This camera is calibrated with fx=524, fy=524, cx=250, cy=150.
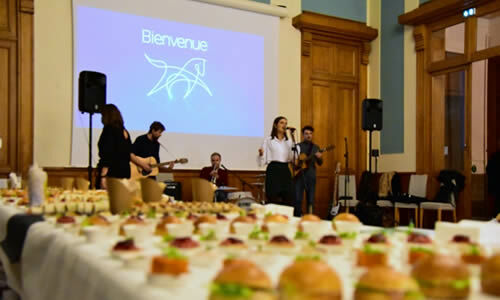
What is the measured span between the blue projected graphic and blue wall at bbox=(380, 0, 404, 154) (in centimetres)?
209

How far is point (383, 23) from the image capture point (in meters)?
8.32

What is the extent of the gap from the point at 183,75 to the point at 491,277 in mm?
6392

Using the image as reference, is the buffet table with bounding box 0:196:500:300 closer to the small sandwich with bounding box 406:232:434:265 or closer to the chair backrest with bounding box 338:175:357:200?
the small sandwich with bounding box 406:232:434:265

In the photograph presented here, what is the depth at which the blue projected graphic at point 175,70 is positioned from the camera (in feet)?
20.9

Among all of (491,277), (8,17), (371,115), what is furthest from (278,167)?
(491,277)

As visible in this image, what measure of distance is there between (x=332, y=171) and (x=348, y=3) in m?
2.68

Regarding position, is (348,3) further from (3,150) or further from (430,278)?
(430,278)

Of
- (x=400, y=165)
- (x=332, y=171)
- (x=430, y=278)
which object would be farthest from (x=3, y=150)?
(x=430, y=278)

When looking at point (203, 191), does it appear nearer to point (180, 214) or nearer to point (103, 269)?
point (180, 214)

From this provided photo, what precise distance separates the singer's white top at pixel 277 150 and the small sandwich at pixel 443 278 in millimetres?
4871

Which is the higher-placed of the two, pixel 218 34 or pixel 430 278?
pixel 218 34

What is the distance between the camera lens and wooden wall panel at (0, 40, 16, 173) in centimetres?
603

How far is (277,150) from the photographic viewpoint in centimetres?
564

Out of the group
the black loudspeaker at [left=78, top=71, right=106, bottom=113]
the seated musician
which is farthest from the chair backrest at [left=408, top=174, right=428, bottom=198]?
the black loudspeaker at [left=78, top=71, right=106, bottom=113]
